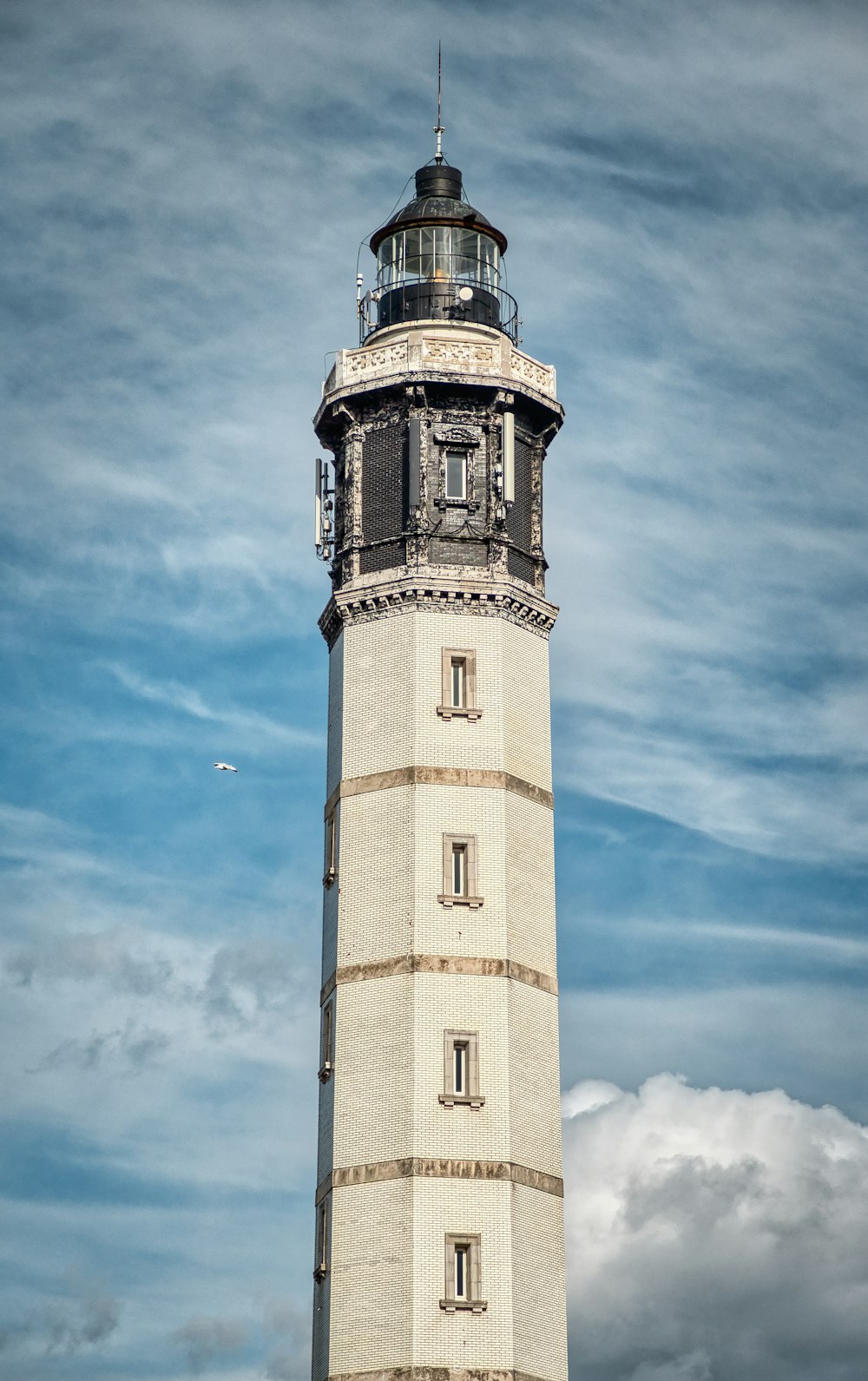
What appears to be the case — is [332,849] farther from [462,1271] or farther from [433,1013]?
[462,1271]

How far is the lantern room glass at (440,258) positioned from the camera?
86.0 metres

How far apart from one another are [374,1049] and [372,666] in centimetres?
1289

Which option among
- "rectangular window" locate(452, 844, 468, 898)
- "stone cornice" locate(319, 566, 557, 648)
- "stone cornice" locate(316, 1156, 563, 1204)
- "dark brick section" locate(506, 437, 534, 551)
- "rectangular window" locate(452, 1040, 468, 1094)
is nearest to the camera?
"stone cornice" locate(316, 1156, 563, 1204)

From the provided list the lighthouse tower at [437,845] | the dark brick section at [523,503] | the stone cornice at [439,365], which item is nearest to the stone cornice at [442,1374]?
the lighthouse tower at [437,845]

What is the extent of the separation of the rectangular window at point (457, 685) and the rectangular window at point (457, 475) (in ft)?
18.4

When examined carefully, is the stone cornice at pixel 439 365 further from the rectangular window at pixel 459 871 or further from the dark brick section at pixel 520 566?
the rectangular window at pixel 459 871

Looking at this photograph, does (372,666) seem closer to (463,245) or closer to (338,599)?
(338,599)

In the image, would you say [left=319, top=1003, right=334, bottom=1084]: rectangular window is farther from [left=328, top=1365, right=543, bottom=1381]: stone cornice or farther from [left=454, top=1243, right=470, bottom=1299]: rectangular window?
[left=328, top=1365, right=543, bottom=1381]: stone cornice

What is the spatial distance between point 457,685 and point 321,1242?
59.7ft

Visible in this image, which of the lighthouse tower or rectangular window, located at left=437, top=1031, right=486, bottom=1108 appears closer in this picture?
the lighthouse tower

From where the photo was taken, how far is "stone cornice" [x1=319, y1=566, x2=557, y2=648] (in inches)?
3098

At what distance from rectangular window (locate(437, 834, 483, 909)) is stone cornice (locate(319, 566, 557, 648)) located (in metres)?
8.03

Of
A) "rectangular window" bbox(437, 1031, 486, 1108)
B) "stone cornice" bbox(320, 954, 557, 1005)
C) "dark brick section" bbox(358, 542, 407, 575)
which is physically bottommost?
"rectangular window" bbox(437, 1031, 486, 1108)

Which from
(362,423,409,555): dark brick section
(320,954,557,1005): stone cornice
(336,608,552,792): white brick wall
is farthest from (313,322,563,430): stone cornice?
(320,954,557,1005): stone cornice
